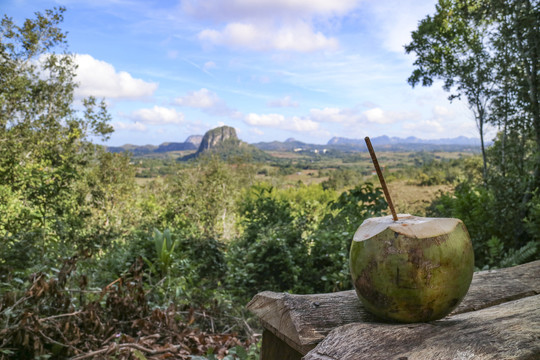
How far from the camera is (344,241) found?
12.4ft

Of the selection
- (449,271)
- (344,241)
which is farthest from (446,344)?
(344,241)

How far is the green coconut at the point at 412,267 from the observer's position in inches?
37.4

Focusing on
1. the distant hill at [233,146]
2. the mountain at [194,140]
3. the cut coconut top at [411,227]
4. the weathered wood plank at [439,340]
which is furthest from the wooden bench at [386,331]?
the mountain at [194,140]

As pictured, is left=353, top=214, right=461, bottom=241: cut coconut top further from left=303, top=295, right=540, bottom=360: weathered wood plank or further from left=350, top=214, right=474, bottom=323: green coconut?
left=303, top=295, right=540, bottom=360: weathered wood plank

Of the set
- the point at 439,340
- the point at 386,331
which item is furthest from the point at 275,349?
the point at 439,340

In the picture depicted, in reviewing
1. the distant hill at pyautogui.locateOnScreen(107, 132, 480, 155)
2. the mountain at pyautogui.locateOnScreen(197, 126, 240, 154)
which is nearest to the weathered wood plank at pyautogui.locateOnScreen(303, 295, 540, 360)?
the distant hill at pyautogui.locateOnScreen(107, 132, 480, 155)

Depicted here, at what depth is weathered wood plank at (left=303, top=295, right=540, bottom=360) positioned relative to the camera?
84 cm

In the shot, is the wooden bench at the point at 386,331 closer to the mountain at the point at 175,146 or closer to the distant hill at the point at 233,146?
the distant hill at the point at 233,146

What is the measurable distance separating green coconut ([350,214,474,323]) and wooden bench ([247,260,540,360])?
49mm

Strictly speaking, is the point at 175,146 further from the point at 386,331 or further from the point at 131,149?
the point at 386,331

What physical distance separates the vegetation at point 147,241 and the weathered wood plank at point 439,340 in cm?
70

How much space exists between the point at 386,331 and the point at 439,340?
0.40 feet

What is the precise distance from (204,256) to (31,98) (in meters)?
5.89

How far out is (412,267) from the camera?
3.10ft
